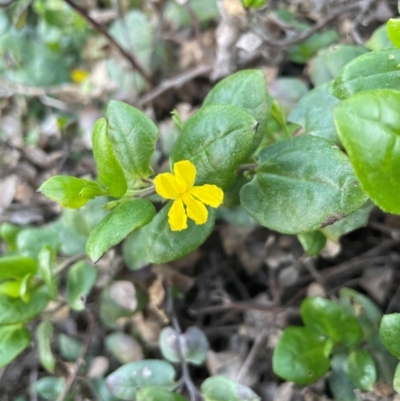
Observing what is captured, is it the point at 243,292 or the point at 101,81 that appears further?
the point at 101,81

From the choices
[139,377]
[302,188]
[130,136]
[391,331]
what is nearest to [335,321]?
[391,331]

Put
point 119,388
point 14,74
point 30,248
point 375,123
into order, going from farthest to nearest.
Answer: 1. point 14,74
2. point 30,248
3. point 119,388
4. point 375,123

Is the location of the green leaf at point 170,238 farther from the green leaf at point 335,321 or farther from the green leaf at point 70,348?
the green leaf at point 70,348

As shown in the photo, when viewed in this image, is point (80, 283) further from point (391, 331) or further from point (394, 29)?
point (394, 29)

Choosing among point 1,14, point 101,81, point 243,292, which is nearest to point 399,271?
point 243,292

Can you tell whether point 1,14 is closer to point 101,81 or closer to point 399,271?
point 101,81

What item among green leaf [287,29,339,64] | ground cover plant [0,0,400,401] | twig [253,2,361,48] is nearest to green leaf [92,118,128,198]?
ground cover plant [0,0,400,401]

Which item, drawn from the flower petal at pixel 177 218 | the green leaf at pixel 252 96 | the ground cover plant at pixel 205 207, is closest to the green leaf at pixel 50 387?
the ground cover plant at pixel 205 207
